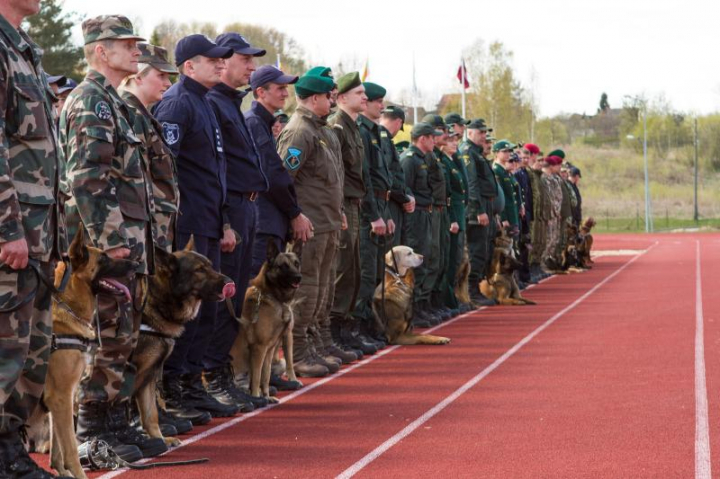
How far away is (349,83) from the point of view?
38.2ft

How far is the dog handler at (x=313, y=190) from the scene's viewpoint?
33.2ft

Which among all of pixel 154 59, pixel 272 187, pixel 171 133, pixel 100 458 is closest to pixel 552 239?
pixel 272 187

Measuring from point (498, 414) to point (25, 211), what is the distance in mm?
4172

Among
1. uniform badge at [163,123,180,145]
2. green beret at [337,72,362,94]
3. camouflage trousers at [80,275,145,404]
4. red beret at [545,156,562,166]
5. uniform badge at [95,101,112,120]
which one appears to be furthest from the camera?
red beret at [545,156,562,166]

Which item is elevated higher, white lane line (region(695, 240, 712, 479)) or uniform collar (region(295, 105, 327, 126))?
uniform collar (region(295, 105, 327, 126))

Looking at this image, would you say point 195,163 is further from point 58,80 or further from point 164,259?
point 58,80

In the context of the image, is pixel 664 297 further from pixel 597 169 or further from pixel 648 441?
pixel 597 169

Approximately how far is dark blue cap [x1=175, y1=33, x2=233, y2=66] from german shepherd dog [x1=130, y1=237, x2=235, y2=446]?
159cm

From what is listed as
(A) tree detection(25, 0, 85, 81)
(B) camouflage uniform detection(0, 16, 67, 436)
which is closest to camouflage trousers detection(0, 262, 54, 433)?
(B) camouflage uniform detection(0, 16, 67, 436)

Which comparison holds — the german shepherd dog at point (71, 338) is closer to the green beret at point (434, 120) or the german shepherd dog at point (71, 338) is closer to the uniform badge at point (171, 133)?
the uniform badge at point (171, 133)

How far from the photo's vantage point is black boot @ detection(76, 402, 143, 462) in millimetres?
6531

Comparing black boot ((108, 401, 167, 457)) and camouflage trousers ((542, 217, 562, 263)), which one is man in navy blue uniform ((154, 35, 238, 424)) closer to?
black boot ((108, 401, 167, 457))

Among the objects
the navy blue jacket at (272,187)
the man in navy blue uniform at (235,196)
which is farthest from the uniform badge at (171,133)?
the navy blue jacket at (272,187)

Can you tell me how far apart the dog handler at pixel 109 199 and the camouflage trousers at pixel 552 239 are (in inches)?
758
